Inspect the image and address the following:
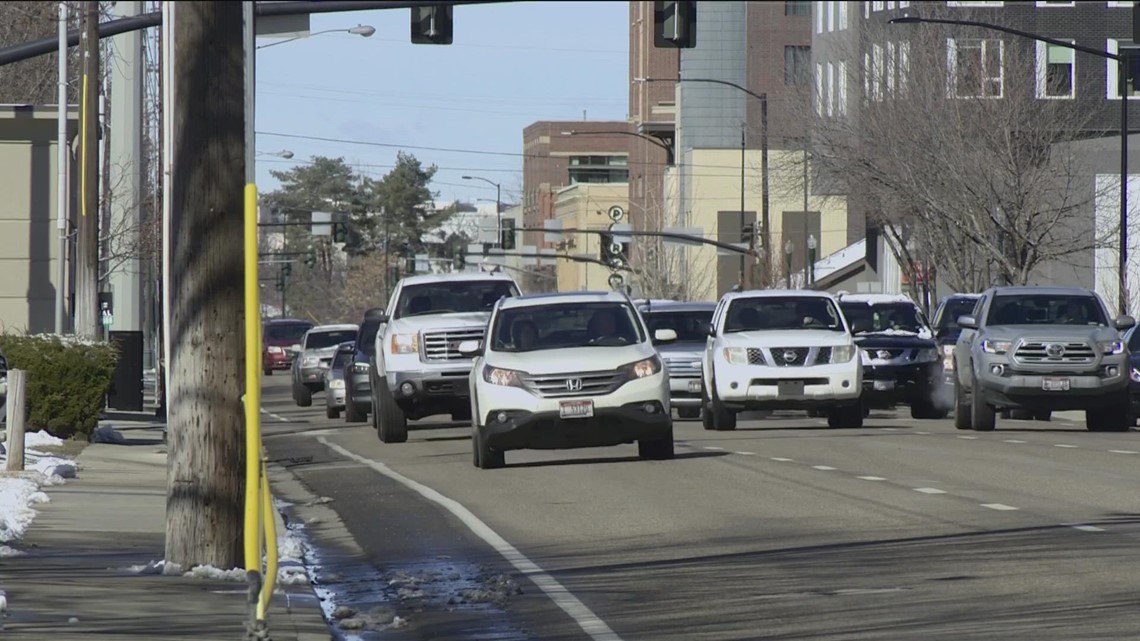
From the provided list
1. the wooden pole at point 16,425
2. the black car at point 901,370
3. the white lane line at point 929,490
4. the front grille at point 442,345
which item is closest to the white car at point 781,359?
the front grille at point 442,345

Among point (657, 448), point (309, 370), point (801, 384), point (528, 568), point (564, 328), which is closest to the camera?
point (528, 568)

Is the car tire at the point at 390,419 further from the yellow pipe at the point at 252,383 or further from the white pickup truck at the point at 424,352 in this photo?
the yellow pipe at the point at 252,383

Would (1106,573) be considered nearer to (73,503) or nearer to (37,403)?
(73,503)

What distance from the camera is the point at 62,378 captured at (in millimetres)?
27281

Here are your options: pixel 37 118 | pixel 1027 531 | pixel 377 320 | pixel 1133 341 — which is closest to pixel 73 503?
pixel 1027 531

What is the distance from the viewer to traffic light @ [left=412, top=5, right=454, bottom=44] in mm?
27625

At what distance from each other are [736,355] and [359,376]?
830cm

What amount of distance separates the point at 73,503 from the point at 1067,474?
910 cm

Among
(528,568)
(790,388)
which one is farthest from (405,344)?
(528,568)

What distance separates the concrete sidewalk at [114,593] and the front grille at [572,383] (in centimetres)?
539

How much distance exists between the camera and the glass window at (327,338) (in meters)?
48.8

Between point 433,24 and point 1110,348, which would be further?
point 1110,348

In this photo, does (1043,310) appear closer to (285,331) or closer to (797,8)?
(285,331)

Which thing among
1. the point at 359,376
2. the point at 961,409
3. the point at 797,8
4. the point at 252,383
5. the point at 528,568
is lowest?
the point at 528,568
